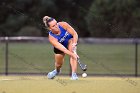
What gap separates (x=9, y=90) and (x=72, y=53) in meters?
2.21

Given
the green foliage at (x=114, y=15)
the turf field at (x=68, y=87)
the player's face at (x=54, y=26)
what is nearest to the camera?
the turf field at (x=68, y=87)

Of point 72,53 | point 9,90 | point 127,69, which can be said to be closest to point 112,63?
point 127,69

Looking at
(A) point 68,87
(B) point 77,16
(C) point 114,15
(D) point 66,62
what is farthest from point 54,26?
(B) point 77,16

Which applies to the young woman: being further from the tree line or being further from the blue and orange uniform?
the tree line

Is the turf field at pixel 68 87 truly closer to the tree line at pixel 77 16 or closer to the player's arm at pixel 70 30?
the player's arm at pixel 70 30

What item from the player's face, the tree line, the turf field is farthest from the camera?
the tree line

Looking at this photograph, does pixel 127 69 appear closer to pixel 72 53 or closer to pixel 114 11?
pixel 72 53

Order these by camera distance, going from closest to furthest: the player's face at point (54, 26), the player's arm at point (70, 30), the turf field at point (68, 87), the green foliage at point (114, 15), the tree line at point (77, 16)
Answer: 1. the turf field at point (68, 87)
2. the player's face at point (54, 26)
3. the player's arm at point (70, 30)
4. the green foliage at point (114, 15)
5. the tree line at point (77, 16)

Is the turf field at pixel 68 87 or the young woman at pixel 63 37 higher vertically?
the young woman at pixel 63 37

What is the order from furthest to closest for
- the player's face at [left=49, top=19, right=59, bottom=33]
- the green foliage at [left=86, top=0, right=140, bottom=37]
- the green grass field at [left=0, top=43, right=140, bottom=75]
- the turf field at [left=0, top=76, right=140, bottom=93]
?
the green foliage at [left=86, top=0, right=140, bottom=37] < the green grass field at [left=0, top=43, right=140, bottom=75] < the player's face at [left=49, top=19, right=59, bottom=33] < the turf field at [left=0, top=76, right=140, bottom=93]

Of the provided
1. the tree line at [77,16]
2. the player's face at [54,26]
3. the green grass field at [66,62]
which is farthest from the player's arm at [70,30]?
the tree line at [77,16]

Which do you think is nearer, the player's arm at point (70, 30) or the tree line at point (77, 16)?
the player's arm at point (70, 30)

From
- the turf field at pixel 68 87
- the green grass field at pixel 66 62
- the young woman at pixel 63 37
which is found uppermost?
the young woman at pixel 63 37

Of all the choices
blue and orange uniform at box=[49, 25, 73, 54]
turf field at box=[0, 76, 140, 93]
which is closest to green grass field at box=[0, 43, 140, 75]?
blue and orange uniform at box=[49, 25, 73, 54]
